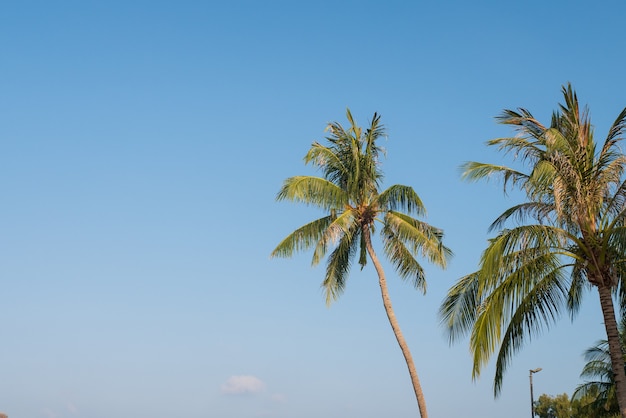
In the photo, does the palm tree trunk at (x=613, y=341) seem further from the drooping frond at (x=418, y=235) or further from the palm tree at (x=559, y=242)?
the drooping frond at (x=418, y=235)

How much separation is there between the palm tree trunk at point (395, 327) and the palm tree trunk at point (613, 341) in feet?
31.4

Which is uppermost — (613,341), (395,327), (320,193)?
(320,193)

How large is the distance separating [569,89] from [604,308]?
5.65 meters

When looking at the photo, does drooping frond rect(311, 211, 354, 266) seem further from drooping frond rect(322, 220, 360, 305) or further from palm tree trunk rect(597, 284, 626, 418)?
palm tree trunk rect(597, 284, 626, 418)

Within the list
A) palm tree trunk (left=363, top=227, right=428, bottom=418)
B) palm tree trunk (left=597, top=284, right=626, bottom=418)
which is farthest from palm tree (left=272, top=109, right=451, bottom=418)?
palm tree trunk (left=597, top=284, right=626, bottom=418)

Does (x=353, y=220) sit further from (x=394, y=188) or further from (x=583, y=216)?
(x=583, y=216)

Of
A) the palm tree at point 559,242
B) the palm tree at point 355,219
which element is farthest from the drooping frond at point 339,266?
the palm tree at point 559,242

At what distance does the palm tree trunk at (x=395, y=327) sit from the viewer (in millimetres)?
26422

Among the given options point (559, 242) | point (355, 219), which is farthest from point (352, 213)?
point (559, 242)

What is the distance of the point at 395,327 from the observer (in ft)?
92.1

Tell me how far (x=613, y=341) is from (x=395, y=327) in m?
11.2

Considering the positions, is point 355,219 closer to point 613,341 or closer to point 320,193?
point 320,193

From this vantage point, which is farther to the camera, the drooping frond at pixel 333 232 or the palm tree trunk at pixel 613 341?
the drooping frond at pixel 333 232

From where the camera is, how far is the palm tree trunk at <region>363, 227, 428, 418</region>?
26422 millimetres
